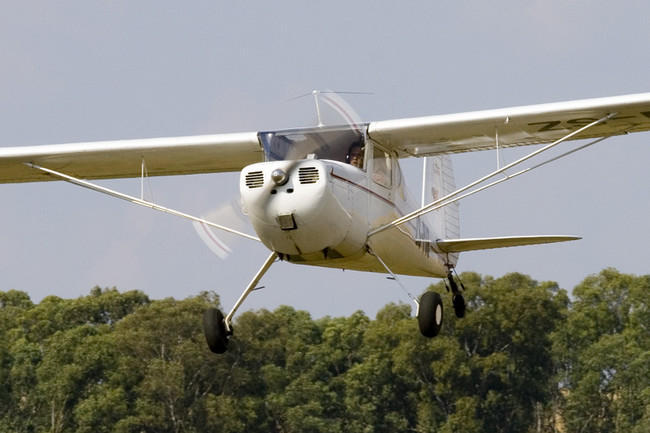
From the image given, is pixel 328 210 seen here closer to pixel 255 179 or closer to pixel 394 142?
pixel 255 179

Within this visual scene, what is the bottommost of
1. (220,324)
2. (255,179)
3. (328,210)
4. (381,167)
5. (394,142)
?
(220,324)

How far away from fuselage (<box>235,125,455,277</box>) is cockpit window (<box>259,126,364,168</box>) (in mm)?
11

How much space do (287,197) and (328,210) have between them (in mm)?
510

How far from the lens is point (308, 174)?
14258 millimetres

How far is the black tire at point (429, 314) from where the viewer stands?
16.2 metres

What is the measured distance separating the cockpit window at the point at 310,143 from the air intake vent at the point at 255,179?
81cm

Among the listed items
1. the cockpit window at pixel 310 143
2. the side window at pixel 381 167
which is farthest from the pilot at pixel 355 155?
the side window at pixel 381 167

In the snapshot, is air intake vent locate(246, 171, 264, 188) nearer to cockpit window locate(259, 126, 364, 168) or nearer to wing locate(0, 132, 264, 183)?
cockpit window locate(259, 126, 364, 168)

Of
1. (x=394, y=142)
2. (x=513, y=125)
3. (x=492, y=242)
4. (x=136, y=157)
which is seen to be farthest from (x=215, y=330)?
(x=492, y=242)

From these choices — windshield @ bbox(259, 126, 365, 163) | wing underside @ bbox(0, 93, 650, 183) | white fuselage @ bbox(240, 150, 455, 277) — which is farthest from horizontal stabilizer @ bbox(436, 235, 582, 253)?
windshield @ bbox(259, 126, 365, 163)

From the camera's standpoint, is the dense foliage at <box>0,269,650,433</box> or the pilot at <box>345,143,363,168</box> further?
the dense foliage at <box>0,269,650,433</box>

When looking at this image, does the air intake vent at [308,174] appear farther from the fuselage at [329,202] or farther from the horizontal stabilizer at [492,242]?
the horizontal stabilizer at [492,242]

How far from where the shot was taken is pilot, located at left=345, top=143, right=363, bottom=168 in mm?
15500

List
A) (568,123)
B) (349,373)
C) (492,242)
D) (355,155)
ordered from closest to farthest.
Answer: (355,155) → (568,123) → (492,242) → (349,373)
